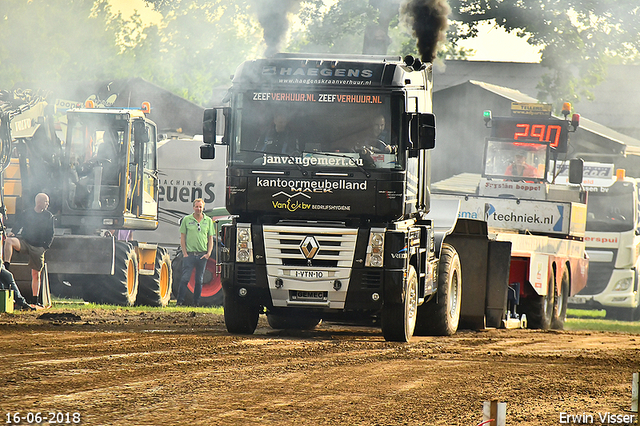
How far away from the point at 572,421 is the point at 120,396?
3.37 metres

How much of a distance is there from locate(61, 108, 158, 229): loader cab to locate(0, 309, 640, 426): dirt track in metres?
4.53

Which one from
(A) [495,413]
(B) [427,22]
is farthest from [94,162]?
(A) [495,413]

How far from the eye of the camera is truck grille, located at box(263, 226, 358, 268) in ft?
37.5

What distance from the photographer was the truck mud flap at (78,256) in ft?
55.4

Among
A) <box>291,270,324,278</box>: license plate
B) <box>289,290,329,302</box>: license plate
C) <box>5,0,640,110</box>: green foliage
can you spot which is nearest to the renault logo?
<box>291,270,324,278</box>: license plate

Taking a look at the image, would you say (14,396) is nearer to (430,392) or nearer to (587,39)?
(430,392)

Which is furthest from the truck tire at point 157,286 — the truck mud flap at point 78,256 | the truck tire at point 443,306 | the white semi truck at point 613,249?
the white semi truck at point 613,249

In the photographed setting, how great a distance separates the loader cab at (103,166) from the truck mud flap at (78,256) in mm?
878

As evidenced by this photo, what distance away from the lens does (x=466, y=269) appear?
14.8 metres

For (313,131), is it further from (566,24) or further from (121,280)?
(566,24)

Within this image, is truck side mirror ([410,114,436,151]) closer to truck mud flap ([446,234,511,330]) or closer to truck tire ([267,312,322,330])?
truck mud flap ([446,234,511,330])

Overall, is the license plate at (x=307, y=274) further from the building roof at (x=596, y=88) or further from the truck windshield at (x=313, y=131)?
the building roof at (x=596, y=88)

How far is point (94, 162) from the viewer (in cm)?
1803

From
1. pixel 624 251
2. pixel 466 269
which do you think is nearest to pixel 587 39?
pixel 624 251
